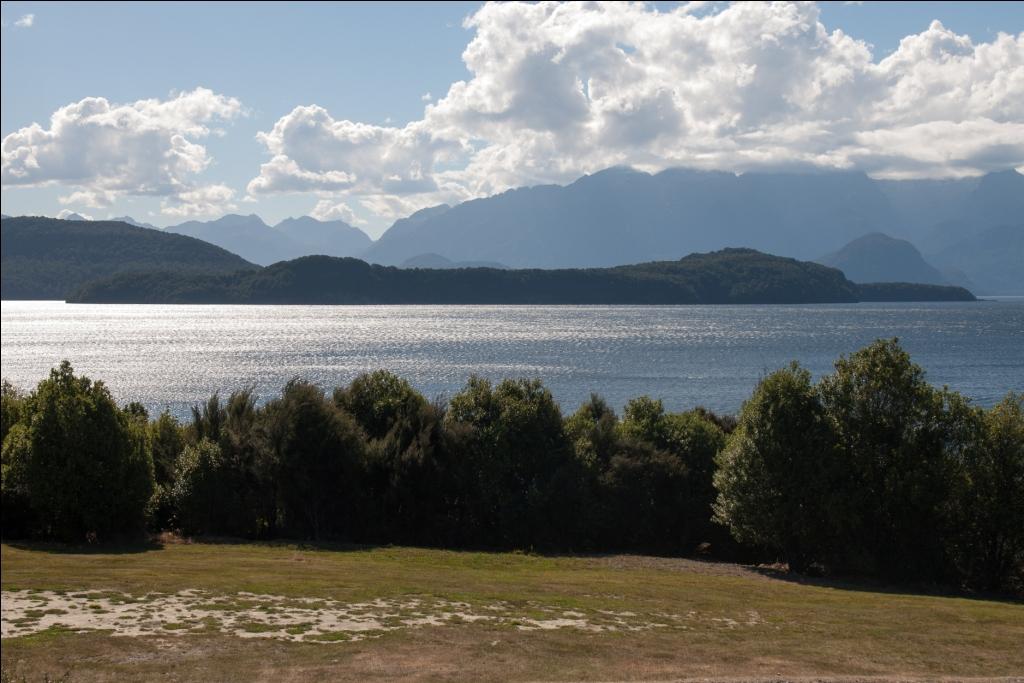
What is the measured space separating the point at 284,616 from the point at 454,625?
15.6ft

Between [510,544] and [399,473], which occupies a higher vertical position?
[399,473]

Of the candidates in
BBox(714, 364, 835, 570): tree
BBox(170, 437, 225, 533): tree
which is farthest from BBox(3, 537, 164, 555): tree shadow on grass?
BBox(714, 364, 835, 570): tree

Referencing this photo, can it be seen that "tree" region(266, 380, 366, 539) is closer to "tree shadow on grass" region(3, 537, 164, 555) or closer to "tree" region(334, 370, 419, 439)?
"tree" region(334, 370, 419, 439)

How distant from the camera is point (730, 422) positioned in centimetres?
6562

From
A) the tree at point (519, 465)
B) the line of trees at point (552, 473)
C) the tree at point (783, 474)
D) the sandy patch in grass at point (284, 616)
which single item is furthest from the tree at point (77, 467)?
the tree at point (783, 474)

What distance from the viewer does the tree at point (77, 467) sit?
126 feet

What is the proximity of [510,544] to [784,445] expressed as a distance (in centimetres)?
1506

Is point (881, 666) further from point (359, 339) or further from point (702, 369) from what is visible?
point (359, 339)

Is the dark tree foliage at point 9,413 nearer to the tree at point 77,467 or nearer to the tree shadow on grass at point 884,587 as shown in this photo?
the tree at point 77,467

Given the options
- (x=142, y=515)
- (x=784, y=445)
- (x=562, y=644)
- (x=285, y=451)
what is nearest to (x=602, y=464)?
(x=784, y=445)

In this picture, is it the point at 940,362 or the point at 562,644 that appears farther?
the point at 940,362

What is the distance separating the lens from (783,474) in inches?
1654

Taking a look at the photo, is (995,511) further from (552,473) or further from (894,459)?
(552,473)

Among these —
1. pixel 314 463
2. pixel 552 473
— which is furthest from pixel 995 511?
pixel 314 463
